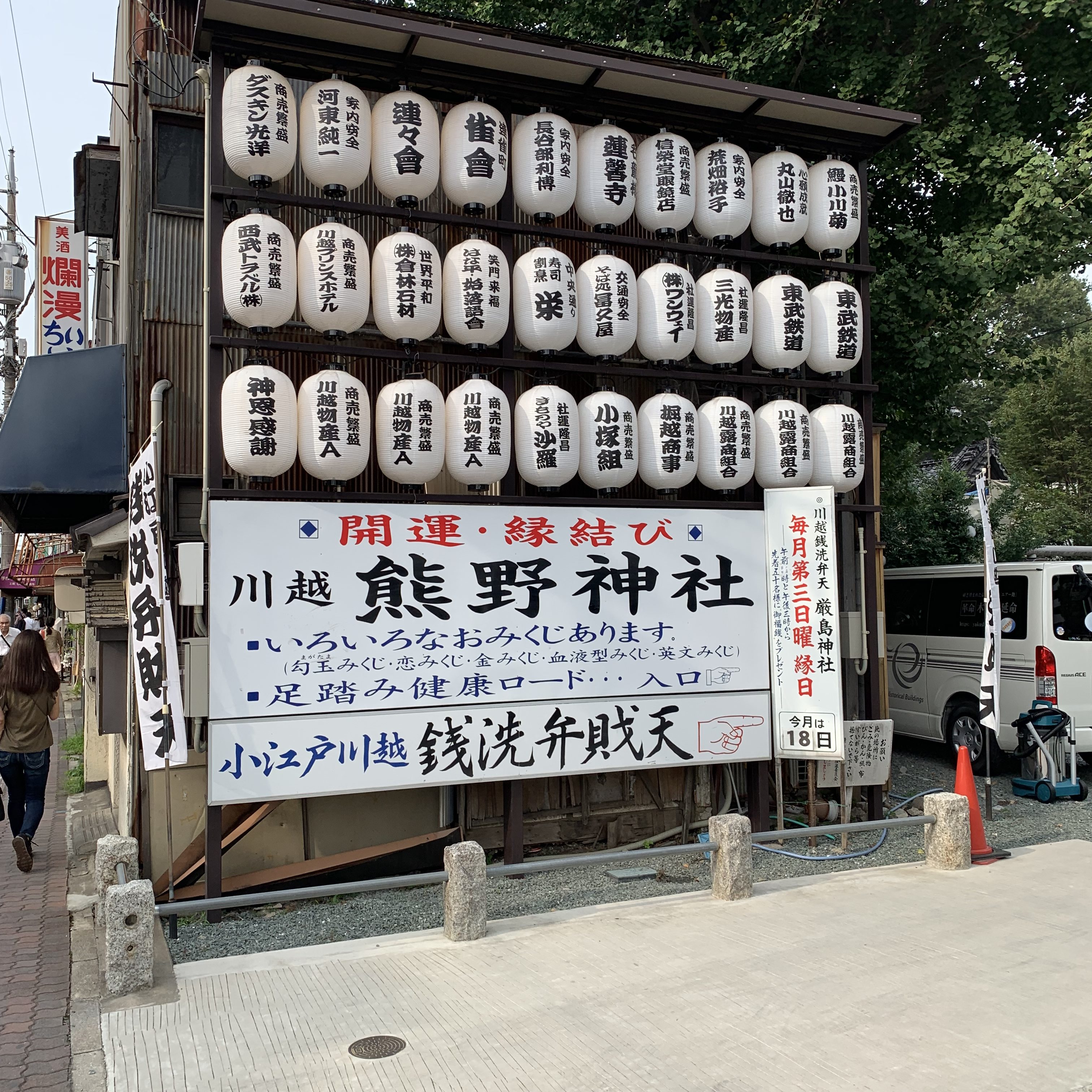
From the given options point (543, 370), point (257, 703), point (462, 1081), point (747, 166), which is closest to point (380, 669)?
point (257, 703)

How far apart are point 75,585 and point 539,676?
27.3 ft

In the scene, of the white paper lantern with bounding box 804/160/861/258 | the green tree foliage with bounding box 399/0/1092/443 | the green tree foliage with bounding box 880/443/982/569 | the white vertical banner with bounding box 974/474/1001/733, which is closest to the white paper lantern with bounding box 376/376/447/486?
the white paper lantern with bounding box 804/160/861/258

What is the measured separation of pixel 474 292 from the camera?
841cm

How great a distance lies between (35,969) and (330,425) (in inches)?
179

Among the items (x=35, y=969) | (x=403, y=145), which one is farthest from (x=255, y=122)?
(x=35, y=969)

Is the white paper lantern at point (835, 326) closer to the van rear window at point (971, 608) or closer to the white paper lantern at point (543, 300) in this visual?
the white paper lantern at point (543, 300)

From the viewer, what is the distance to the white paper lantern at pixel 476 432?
8344 millimetres

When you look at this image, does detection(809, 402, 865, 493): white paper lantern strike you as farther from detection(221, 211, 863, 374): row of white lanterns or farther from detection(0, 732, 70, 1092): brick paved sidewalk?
detection(0, 732, 70, 1092): brick paved sidewalk

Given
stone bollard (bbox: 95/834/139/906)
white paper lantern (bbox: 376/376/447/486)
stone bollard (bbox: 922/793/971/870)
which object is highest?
white paper lantern (bbox: 376/376/447/486)

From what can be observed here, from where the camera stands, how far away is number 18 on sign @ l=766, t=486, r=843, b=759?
9125 millimetres

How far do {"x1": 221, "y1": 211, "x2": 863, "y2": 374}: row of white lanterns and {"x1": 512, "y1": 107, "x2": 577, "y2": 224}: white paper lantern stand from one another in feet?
1.65

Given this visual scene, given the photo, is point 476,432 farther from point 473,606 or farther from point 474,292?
point 473,606

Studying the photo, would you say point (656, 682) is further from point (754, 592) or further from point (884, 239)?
point (884, 239)

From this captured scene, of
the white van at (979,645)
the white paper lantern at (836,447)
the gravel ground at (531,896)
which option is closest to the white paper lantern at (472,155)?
the white paper lantern at (836,447)
